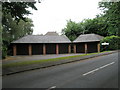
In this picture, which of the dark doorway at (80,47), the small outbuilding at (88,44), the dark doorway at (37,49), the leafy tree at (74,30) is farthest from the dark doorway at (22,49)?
the leafy tree at (74,30)

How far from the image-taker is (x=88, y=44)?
36.6m

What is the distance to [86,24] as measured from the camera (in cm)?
4681

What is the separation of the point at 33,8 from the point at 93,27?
35183mm

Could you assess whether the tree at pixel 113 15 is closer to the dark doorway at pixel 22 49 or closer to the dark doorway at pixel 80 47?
the dark doorway at pixel 80 47

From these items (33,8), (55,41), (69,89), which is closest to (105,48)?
(55,41)

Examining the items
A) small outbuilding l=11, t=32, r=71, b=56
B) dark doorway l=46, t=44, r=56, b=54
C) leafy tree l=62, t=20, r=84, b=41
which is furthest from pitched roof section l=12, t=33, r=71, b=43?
leafy tree l=62, t=20, r=84, b=41

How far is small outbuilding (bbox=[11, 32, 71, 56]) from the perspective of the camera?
33.5m

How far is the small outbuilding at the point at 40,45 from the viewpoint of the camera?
33.5 m

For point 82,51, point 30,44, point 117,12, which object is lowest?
point 82,51

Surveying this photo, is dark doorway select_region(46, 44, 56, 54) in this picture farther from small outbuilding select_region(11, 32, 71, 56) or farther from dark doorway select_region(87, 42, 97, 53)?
dark doorway select_region(87, 42, 97, 53)

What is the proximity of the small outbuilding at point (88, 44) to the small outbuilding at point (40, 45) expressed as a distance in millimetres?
3230

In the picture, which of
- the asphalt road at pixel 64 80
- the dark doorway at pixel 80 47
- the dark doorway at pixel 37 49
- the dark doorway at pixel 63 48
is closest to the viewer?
the asphalt road at pixel 64 80

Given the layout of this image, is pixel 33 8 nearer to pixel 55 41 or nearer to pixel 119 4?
pixel 119 4

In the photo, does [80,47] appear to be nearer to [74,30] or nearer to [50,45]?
[50,45]
